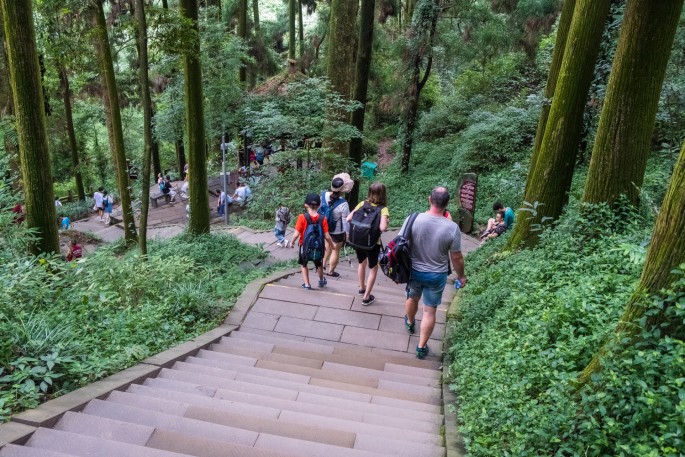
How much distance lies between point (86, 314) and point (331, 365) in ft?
8.18

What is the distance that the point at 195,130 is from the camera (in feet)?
34.0

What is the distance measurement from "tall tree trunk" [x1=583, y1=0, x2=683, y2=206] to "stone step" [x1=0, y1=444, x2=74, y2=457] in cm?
548

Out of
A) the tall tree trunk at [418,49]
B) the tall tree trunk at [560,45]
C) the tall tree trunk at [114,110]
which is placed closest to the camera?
the tall tree trunk at [560,45]

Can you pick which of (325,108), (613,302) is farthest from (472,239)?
(613,302)

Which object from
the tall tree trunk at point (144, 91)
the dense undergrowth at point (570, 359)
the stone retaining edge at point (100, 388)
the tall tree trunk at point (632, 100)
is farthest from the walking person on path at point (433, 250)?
the tall tree trunk at point (144, 91)

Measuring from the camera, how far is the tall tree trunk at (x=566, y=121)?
20.3 ft

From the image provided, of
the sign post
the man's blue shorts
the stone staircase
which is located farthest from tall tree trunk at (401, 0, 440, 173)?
the man's blue shorts

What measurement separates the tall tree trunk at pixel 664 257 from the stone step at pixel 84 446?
2602mm

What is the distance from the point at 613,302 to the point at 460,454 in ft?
5.00

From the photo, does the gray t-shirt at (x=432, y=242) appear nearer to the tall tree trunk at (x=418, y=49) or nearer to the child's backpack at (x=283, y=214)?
the child's backpack at (x=283, y=214)

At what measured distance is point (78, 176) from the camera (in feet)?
70.9

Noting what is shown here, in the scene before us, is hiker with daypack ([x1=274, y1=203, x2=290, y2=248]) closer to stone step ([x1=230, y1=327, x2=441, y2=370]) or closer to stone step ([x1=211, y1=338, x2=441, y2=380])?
stone step ([x1=230, y1=327, x2=441, y2=370])

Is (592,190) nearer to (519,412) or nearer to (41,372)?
(519,412)

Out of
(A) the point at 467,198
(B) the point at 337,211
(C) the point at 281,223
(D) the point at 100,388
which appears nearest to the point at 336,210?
(B) the point at 337,211
